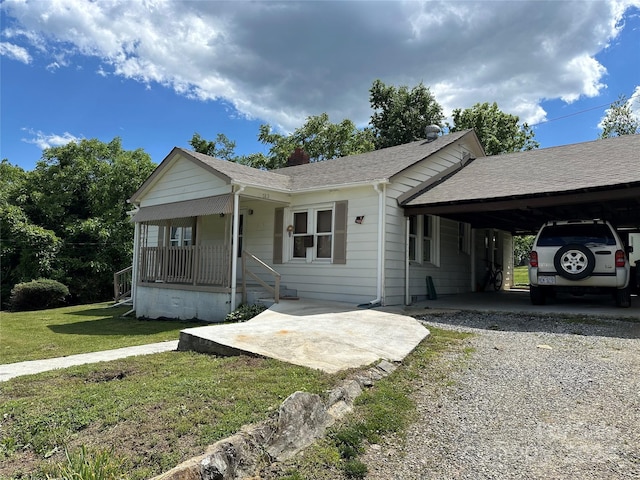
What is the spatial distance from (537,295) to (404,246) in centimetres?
328

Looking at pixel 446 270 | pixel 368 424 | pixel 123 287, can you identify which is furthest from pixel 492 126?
pixel 368 424

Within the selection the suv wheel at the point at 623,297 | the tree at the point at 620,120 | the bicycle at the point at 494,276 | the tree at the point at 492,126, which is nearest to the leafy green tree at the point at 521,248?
the tree at the point at 492,126

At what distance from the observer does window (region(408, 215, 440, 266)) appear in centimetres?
1160

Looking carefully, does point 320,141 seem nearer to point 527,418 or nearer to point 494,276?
point 494,276

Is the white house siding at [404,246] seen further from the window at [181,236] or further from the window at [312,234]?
the window at [181,236]

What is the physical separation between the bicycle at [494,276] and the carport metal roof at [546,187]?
2215 millimetres

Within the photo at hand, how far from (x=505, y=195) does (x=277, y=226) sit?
600 cm

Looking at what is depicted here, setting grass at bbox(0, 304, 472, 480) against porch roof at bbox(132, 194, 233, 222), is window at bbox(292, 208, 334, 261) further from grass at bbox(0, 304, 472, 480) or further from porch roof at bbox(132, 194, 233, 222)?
grass at bbox(0, 304, 472, 480)

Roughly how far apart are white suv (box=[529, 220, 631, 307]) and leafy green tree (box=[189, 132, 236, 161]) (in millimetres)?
26979

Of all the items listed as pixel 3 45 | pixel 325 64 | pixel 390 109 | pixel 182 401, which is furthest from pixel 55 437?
pixel 390 109

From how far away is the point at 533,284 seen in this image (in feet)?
31.2

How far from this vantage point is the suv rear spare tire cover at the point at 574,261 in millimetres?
8445

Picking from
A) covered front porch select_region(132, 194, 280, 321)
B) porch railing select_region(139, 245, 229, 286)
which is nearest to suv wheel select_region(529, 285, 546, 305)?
covered front porch select_region(132, 194, 280, 321)

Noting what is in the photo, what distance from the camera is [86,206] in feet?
81.5
